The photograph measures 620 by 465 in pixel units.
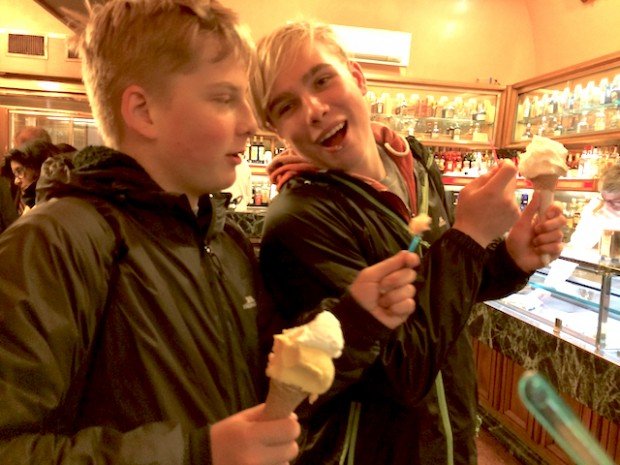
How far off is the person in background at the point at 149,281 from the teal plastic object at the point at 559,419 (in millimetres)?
261

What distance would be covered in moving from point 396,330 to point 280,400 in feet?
1.43

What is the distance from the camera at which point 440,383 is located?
1218 millimetres

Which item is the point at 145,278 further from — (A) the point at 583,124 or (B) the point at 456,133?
(B) the point at 456,133

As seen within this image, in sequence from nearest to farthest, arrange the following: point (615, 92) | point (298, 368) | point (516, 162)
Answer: point (298, 368)
point (615, 92)
point (516, 162)

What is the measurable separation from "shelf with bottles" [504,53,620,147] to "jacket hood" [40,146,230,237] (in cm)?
454

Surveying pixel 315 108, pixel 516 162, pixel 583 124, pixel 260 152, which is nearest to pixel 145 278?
pixel 315 108

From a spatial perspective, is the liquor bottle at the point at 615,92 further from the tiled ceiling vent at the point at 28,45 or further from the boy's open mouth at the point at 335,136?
the tiled ceiling vent at the point at 28,45

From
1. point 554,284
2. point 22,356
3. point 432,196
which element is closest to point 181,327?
point 22,356

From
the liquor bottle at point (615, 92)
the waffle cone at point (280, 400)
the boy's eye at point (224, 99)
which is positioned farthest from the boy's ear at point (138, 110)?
the liquor bottle at point (615, 92)

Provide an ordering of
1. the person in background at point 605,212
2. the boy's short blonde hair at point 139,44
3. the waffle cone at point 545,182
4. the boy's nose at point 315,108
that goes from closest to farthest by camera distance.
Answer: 1. the boy's short blonde hair at point 139,44
2. the boy's nose at point 315,108
3. the waffle cone at point 545,182
4. the person in background at point 605,212

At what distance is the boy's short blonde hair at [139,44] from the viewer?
1.01 metres

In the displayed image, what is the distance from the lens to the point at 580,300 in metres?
2.93

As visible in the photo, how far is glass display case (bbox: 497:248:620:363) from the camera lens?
2.38 m

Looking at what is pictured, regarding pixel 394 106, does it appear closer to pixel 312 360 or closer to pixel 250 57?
pixel 250 57
